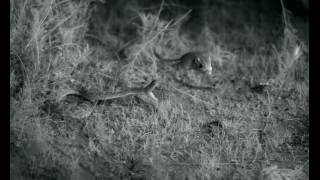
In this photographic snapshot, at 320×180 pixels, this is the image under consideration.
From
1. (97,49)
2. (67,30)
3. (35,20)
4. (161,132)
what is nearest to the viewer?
(161,132)

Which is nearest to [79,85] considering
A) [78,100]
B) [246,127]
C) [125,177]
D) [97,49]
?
[78,100]

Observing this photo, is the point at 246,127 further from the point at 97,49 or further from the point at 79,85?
the point at 97,49

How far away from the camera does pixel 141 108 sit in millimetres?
4598

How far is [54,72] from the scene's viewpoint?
4.55m

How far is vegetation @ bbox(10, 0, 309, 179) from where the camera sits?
392cm

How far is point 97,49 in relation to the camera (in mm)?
5695

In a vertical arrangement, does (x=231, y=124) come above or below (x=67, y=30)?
below

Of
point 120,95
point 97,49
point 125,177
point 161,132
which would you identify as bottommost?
point 125,177

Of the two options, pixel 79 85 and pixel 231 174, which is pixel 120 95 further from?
pixel 231 174

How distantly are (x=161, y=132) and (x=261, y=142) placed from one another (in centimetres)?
97

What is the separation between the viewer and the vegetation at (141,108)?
154 inches

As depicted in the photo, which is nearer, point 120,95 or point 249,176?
point 249,176

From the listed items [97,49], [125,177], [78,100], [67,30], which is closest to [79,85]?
[78,100]

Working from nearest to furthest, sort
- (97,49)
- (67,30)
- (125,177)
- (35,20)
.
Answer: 1. (125,177)
2. (35,20)
3. (67,30)
4. (97,49)
